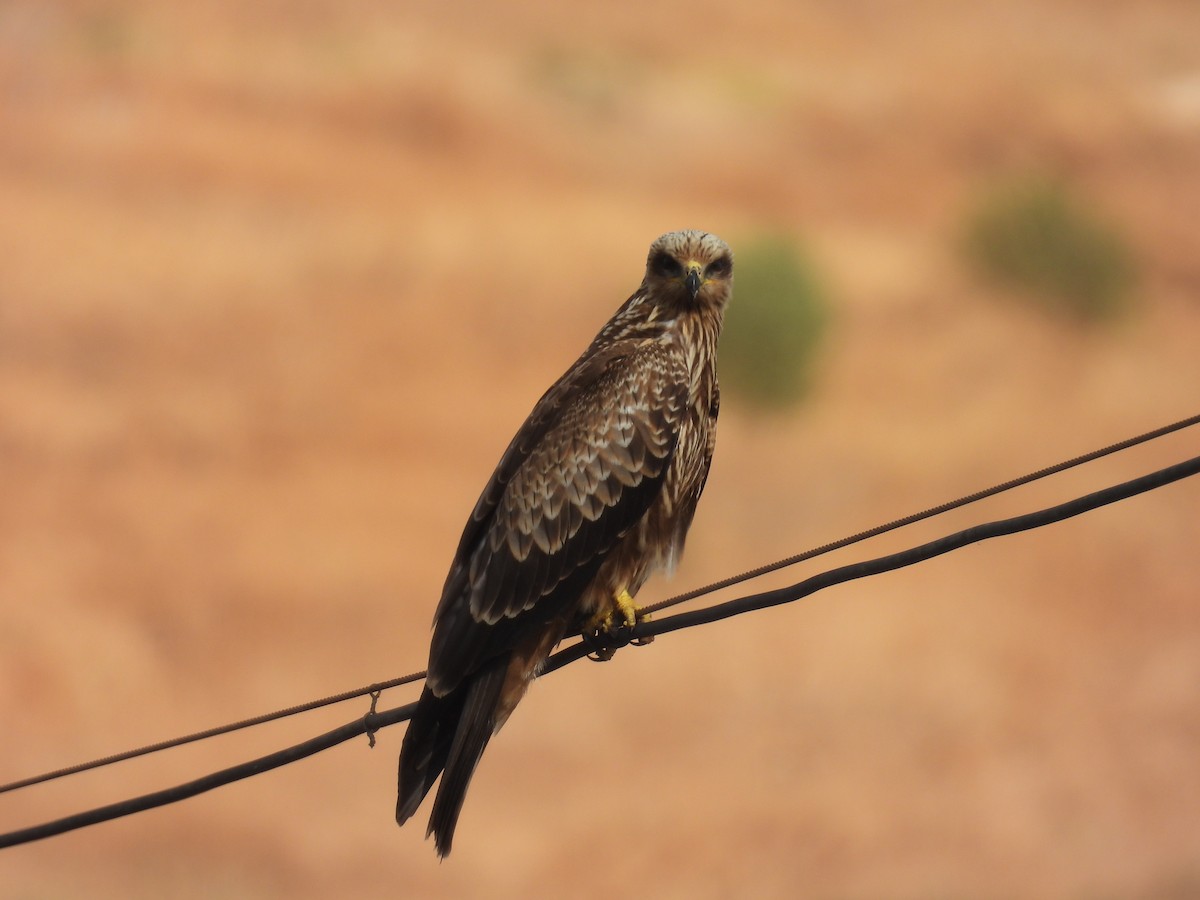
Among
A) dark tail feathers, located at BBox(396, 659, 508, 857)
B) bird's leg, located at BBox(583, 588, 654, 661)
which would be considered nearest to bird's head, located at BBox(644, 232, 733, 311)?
bird's leg, located at BBox(583, 588, 654, 661)

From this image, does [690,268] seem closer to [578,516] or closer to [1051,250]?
[578,516]

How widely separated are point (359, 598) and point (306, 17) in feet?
42.7

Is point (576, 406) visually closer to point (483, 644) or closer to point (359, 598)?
point (483, 644)

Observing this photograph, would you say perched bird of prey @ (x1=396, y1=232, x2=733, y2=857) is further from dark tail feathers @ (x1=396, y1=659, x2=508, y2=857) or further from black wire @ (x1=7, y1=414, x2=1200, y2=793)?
black wire @ (x1=7, y1=414, x2=1200, y2=793)

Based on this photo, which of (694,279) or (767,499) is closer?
(694,279)

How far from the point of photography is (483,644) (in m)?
5.58

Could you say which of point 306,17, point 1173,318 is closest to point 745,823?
point 1173,318

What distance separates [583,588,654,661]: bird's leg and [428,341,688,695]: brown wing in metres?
0.14

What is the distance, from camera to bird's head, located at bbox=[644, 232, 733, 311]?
6266 mm

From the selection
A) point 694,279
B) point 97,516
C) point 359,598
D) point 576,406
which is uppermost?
point 97,516

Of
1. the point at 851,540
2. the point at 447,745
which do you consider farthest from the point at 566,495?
the point at 851,540

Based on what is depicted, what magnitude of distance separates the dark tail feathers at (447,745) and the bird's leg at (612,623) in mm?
366

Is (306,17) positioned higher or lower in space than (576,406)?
higher

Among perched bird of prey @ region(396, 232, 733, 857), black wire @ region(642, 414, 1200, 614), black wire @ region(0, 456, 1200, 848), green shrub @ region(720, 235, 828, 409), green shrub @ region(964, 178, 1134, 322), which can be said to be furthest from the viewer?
green shrub @ region(964, 178, 1134, 322)
